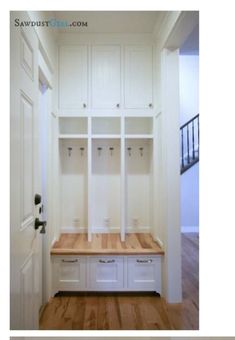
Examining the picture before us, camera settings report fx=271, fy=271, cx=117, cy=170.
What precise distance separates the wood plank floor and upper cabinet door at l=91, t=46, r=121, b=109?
50.7 inches

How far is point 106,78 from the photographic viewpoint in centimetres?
263

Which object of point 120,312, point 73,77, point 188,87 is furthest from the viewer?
point 188,87

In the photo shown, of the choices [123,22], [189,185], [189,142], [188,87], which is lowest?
[189,185]

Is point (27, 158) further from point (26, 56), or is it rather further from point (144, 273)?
point (144, 273)

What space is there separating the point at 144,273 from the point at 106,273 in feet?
1.09

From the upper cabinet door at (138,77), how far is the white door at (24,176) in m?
1.31

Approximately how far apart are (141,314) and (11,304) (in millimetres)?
1286

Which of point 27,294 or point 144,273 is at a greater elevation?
point 27,294

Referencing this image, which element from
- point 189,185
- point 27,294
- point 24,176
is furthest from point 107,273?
point 189,185

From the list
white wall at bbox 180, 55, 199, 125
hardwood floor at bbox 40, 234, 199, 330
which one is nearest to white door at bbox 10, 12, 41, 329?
hardwood floor at bbox 40, 234, 199, 330

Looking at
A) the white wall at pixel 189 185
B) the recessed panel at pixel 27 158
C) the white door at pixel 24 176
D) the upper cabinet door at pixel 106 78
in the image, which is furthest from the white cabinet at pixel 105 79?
the white wall at pixel 189 185

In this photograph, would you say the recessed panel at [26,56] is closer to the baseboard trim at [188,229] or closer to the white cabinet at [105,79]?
the white cabinet at [105,79]

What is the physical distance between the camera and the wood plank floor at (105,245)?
2.33 metres
